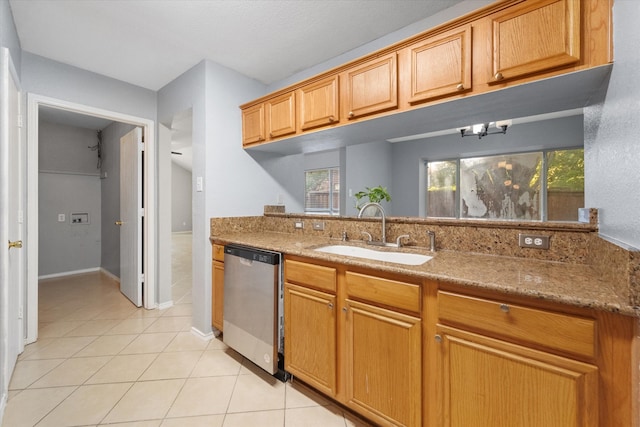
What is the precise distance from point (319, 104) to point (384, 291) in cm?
139

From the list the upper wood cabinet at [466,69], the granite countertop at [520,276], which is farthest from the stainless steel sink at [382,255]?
the upper wood cabinet at [466,69]

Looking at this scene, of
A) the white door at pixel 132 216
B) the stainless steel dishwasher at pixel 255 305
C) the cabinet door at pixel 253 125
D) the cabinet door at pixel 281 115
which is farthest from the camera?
the white door at pixel 132 216

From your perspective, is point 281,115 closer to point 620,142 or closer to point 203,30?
point 203,30

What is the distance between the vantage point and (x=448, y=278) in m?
1.08

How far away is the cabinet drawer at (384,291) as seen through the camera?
119cm

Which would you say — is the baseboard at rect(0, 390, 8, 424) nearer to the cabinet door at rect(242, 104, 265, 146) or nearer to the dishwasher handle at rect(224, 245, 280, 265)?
the dishwasher handle at rect(224, 245, 280, 265)

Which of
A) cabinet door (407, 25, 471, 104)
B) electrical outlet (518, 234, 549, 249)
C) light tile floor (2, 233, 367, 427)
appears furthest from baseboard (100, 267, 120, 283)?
electrical outlet (518, 234, 549, 249)

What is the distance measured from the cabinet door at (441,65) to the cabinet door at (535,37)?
4.8 inches

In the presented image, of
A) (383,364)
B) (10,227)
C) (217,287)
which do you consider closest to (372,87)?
(383,364)

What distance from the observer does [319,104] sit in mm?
1941

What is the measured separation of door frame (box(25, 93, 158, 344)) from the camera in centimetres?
229

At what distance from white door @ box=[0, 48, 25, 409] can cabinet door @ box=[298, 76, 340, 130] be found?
176 centimetres

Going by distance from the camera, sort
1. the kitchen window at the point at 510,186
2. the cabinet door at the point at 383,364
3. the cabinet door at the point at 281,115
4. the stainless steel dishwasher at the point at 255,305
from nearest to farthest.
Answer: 1. the cabinet door at the point at 383,364
2. the kitchen window at the point at 510,186
3. the stainless steel dishwasher at the point at 255,305
4. the cabinet door at the point at 281,115

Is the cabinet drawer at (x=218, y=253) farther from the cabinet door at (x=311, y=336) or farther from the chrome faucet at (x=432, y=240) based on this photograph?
the chrome faucet at (x=432, y=240)
